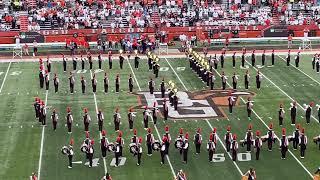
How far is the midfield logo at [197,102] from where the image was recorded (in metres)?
27.4

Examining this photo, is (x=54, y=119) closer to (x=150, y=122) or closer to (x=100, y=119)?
(x=100, y=119)

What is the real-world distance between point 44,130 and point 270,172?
8.07m

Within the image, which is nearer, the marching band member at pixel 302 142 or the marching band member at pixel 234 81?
the marching band member at pixel 302 142

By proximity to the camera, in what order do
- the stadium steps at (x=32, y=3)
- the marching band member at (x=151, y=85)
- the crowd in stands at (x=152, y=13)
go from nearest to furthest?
the marching band member at (x=151, y=85) → the crowd in stands at (x=152, y=13) → the stadium steps at (x=32, y=3)

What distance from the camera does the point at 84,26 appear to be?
4725cm

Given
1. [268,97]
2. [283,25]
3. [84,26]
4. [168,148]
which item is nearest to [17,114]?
[168,148]

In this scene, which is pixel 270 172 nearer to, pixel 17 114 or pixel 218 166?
pixel 218 166

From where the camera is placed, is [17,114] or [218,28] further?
[218,28]

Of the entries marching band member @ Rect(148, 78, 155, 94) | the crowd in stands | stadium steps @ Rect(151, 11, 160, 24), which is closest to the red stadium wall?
the crowd in stands

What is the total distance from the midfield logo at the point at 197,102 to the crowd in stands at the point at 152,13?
17337mm

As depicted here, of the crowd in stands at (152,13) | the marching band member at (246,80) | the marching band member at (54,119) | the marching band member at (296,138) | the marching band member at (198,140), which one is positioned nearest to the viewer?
the marching band member at (198,140)

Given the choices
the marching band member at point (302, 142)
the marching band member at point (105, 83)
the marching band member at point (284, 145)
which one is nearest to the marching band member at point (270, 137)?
the marching band member at point (284, 145)

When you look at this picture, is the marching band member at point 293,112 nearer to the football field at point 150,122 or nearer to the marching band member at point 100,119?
the football field at point 150,122

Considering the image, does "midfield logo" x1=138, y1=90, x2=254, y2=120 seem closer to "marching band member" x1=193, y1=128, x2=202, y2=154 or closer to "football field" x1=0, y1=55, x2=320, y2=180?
"football field" x1=0, y1=55, x2=320, y2=180
